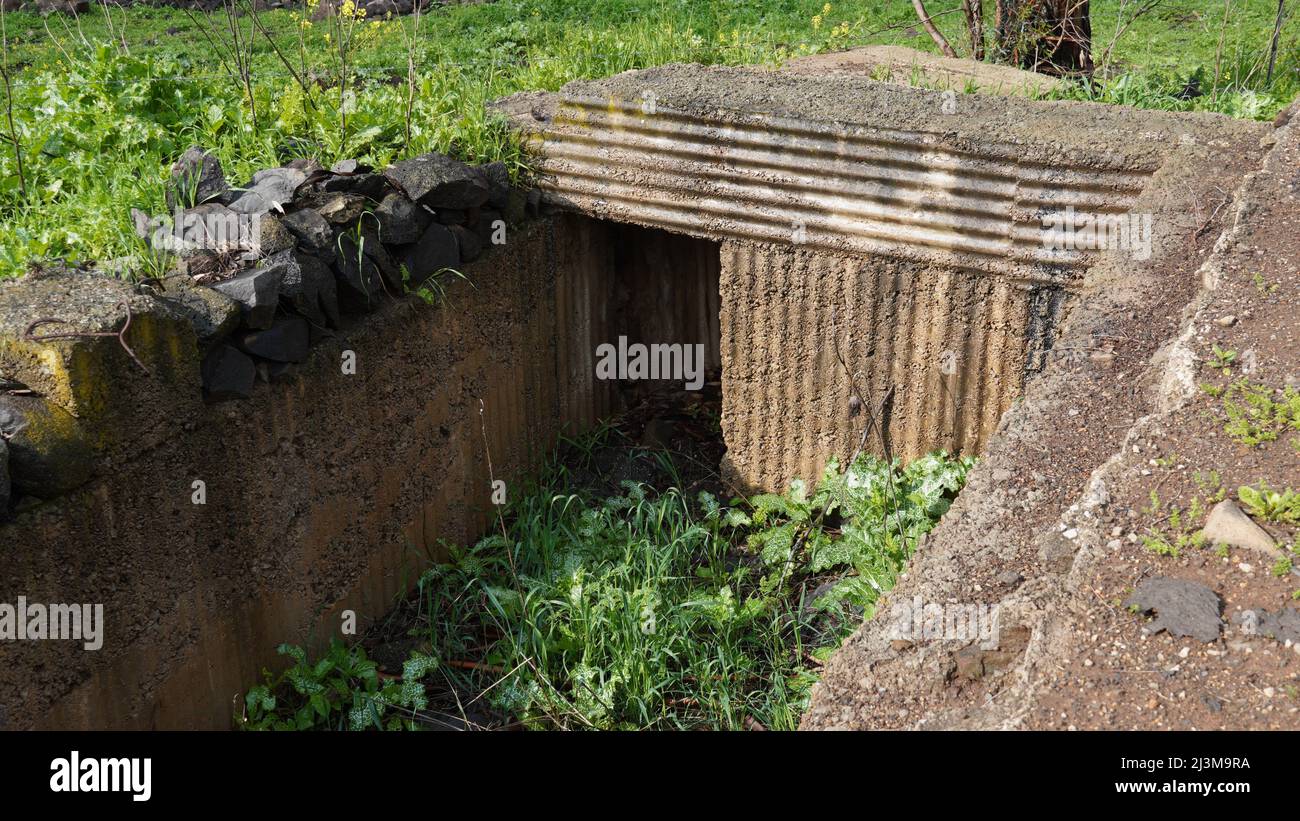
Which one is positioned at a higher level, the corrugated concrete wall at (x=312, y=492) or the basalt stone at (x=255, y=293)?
the basalt stone at (x=255, y=293)

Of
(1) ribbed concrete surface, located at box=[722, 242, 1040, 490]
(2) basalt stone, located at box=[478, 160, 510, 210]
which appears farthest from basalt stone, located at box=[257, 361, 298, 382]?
(1) ribbed concrete surface, located at box=[722, 242, 1040, 490]

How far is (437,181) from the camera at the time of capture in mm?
4871

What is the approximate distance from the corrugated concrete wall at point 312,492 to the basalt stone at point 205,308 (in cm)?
27

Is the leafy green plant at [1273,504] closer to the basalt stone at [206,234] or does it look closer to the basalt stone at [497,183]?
the basalt stone at [206,234]

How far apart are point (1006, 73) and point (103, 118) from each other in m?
4.49

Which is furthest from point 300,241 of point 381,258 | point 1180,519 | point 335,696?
point 1180,519

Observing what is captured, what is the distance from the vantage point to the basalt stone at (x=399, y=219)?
15.4 feet

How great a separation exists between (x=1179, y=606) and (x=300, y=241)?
10.3 feet

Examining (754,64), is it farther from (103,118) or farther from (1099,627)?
(1099,627)

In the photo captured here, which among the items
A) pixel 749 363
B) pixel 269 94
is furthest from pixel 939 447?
pixel 269 94

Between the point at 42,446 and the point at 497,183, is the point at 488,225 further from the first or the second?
the point at 42,446

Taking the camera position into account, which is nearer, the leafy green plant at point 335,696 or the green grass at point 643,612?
the leafy green plant at point 335,696

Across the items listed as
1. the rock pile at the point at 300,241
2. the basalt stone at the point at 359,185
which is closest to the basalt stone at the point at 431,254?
the rock pile at the point at 300,241

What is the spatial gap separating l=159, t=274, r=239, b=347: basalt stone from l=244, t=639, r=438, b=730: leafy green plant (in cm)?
124
